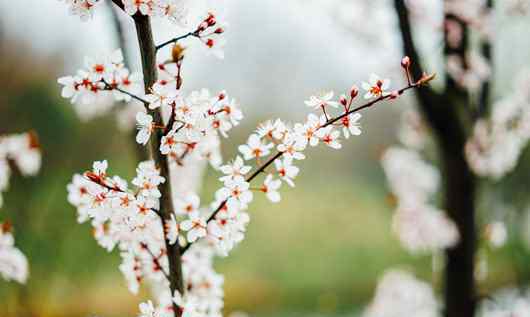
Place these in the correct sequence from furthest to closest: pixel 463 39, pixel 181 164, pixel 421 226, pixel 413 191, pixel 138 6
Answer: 1. pixel 413 191
2. pixel 421 226
3. pixel 463 39
4. pixel 181 164
5. pixel 138 6

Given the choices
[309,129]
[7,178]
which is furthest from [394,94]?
[7,178]

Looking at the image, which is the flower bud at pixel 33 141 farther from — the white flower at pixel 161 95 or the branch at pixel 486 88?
the branch at pixel 486 88

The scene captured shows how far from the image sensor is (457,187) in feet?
6.52

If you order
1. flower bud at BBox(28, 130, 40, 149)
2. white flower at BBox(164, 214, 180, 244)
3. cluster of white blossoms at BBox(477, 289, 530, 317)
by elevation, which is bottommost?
white flower at BBox(164, 214, 180, 244)

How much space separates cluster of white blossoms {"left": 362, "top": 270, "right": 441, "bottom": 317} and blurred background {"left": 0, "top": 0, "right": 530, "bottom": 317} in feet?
0.41

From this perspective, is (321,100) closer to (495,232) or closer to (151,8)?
(151,8)

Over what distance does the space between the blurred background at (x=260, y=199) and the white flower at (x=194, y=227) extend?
34 cm

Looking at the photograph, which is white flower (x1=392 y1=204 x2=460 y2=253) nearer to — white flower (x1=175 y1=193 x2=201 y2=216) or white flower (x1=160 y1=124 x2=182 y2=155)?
white flower (x1=175 y1=193 x2=201 y2=216)

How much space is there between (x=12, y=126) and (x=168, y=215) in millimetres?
2320

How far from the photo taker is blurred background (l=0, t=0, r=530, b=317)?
2.72 meters

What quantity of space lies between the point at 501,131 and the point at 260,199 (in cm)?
508

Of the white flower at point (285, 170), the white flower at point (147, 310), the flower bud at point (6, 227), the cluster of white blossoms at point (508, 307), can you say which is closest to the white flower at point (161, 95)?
the white flower at point (285, 170)

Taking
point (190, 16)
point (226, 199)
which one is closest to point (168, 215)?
point (226, 199)

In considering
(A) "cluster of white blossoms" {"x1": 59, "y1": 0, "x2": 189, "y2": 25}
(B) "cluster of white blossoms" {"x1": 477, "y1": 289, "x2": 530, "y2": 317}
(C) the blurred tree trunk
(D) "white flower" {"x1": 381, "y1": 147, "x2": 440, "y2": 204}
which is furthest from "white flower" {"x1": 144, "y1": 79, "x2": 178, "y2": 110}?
(D) "white flower" {"x1": 381, "y1": 147, "x2": 440, "y2": 204}
